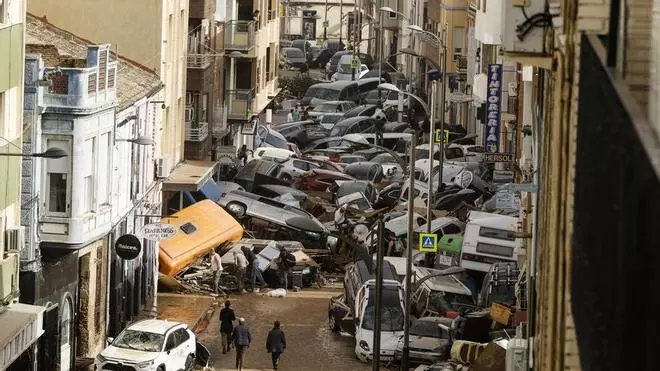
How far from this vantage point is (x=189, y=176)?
4984cm

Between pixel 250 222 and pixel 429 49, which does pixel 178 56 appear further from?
pixel 429 49

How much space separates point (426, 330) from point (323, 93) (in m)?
61.8

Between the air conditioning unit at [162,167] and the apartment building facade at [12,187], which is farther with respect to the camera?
the air conditioning unit at [162,167]

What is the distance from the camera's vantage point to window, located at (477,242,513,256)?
4391 centimetres

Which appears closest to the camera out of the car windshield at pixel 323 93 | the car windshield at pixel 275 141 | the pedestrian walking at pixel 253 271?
the pedestrian walking at pixel 253 271

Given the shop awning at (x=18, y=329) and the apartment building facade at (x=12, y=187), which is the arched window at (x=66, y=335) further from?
the shop awning at (x=18, y=329)

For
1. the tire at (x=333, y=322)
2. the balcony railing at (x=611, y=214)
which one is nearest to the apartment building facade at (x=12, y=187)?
the tire at (x=333, y=322)

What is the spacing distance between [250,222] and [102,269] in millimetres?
16769

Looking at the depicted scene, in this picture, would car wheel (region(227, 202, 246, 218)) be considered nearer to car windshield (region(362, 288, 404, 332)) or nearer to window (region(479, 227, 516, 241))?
window (region(479, 227, 516, 241))

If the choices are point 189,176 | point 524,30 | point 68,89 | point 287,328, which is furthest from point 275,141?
point 524,30

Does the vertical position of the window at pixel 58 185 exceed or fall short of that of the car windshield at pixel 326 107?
it falls short

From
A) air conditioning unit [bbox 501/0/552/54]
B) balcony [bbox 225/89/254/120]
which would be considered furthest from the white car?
balcony [bbox 225/89/254/120]

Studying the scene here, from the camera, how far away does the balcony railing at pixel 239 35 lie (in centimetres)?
6688

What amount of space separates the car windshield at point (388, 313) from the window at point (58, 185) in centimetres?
747
